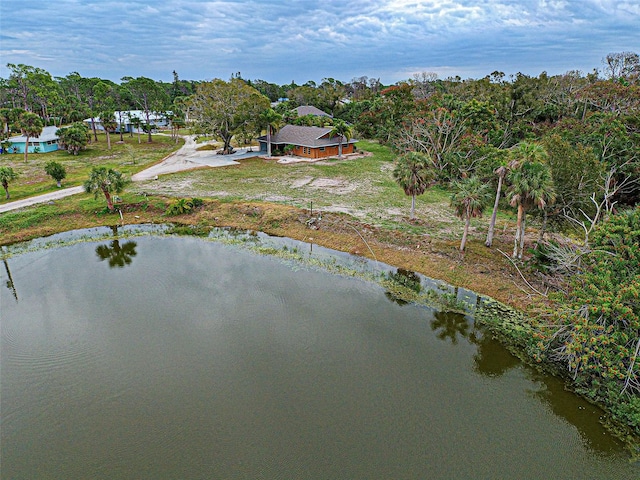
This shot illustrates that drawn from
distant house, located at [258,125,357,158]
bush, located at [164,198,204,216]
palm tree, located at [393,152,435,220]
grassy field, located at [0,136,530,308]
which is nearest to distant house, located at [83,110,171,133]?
grassy field, located at [0,136,530,308]

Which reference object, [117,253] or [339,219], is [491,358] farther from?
[117,253]

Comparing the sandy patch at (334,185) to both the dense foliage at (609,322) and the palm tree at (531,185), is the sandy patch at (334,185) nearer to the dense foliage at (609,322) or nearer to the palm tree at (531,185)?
the palm tree at (531,185)

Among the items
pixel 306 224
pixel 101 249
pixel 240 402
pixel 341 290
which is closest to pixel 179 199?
pixel 101 249

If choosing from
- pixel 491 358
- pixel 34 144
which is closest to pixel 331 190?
pixel 491 358

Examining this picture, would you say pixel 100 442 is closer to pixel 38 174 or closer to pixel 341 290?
pixel 341 290

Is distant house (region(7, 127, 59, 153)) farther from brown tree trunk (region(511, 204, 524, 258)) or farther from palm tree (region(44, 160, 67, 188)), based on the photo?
brown tree trunk (region(511, 204, 524, 258))

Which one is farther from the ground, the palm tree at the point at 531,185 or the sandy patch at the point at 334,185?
the palm tree at the point at 531,185

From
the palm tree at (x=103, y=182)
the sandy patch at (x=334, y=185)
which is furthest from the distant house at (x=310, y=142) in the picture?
the palm tree at (x=103, y=182)
